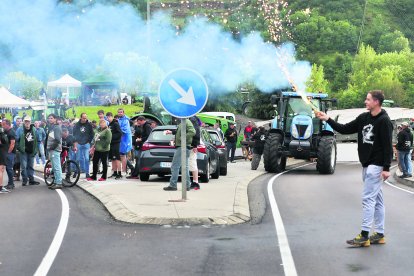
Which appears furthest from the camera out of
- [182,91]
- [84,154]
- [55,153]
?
[84,154]

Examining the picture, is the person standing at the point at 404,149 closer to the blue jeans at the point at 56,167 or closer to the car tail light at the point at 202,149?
the car tail light at the point at 202,149

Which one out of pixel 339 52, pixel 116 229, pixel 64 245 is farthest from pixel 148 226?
pixel 339 52

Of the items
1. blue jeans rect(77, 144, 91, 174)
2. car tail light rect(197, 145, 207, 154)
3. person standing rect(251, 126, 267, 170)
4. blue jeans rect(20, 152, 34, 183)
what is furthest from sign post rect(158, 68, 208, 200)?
person standing rect(251, 126, 267, 170)

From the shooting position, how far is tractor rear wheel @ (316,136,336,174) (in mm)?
27734

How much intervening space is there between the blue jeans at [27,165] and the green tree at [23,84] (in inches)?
880

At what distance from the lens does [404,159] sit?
84.4 ft

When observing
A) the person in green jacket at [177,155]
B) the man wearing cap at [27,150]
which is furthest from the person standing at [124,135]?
the person in green jacket at [177,155]

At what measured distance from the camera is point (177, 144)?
56.7 ft

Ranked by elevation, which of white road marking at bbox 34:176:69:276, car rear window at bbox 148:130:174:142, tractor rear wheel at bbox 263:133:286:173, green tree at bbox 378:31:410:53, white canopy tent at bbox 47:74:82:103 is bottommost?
tractor rear wheel at bbox 263:133:286:173

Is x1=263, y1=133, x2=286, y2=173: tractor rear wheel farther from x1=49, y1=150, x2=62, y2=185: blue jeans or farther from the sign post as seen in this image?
the sign post

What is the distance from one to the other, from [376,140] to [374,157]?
0.22 meters

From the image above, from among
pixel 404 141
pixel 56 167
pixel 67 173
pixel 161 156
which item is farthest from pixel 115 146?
pixel 404 141

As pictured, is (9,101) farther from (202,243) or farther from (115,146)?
(202,243)

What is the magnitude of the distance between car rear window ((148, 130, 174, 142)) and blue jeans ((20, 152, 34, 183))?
315cm
